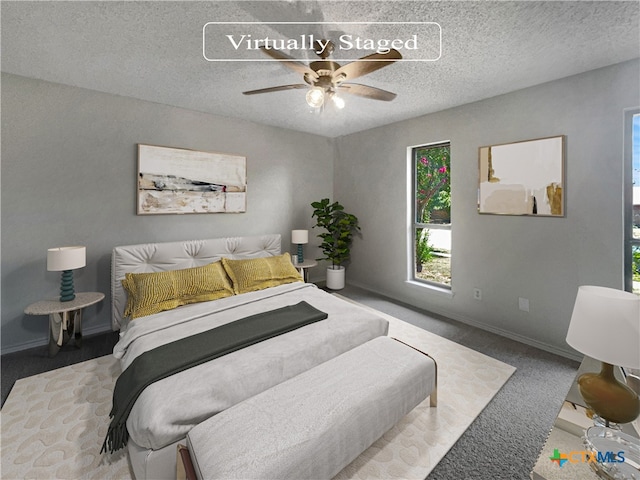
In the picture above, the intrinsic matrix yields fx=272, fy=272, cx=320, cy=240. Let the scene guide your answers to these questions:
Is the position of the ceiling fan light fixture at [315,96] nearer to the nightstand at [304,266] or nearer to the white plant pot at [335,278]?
the nightstand at [304,266]

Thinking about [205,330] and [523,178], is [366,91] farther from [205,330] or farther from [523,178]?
[205,330]

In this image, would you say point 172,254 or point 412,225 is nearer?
point 172,254

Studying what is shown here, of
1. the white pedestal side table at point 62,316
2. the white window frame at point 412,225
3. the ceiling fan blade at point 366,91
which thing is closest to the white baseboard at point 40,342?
the white pedestal side table at point 62,316

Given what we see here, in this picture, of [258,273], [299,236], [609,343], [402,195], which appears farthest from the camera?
[299,236]

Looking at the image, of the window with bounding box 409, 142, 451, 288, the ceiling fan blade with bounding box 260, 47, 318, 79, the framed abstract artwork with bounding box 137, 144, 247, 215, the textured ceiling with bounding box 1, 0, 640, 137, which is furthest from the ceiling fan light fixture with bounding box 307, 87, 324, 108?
the window with bounding box 409, 142, 451, 288

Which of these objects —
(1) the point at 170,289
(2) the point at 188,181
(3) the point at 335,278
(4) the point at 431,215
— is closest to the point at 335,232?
(3) the point at 335,278

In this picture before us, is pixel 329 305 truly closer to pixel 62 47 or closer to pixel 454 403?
pixel 454 403

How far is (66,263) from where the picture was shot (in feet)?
8.01

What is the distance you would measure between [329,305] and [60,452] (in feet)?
6.50

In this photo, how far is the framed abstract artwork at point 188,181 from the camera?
319cm

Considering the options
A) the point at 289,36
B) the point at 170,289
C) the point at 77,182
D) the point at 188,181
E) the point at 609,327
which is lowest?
the point at 170,289

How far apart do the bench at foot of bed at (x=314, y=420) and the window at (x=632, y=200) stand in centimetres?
205

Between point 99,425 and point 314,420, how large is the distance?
59.9 inches

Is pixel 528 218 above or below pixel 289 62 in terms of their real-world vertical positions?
below
